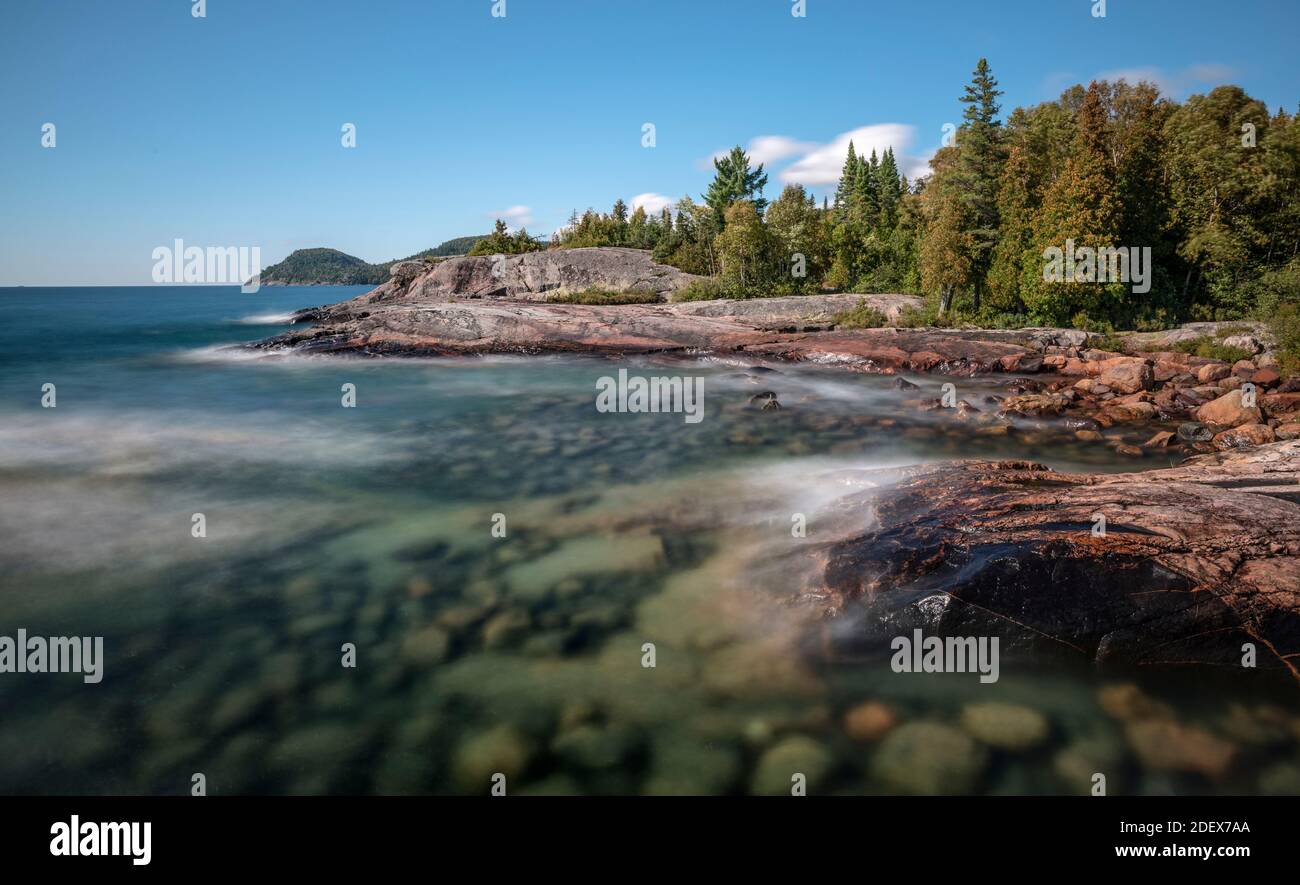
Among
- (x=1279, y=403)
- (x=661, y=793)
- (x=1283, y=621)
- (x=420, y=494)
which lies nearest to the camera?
(x=661, y=793)

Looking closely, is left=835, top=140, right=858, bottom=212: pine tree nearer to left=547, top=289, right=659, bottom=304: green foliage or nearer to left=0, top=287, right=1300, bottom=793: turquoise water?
left=547, top=289, right=659, bottom=304: green foliage

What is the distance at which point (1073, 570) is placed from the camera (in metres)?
6.76

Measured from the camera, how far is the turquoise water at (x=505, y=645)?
5492mm

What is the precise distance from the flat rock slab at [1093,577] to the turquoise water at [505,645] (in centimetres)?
44

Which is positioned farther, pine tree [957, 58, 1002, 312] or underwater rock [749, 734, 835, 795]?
pine tree [957, 58, 1002, 312]

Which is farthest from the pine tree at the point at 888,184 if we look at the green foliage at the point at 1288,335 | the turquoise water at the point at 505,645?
the turquoise water at the point at 505,645

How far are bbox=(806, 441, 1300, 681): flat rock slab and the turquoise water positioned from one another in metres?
0.44

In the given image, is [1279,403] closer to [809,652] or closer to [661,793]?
[809,652]

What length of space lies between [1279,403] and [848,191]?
76342 millimetres

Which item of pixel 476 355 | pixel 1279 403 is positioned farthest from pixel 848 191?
pixel 1279 403

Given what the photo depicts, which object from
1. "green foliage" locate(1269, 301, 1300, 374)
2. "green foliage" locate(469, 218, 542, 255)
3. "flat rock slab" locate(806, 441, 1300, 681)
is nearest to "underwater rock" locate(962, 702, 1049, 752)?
"flat rock slab" locate(806, 441, 1300, 681)

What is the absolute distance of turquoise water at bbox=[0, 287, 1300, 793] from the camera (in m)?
5.49

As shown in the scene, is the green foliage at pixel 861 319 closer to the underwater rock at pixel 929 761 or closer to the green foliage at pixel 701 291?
the green foliage at pixel 701 291

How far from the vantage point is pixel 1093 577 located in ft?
21.9
